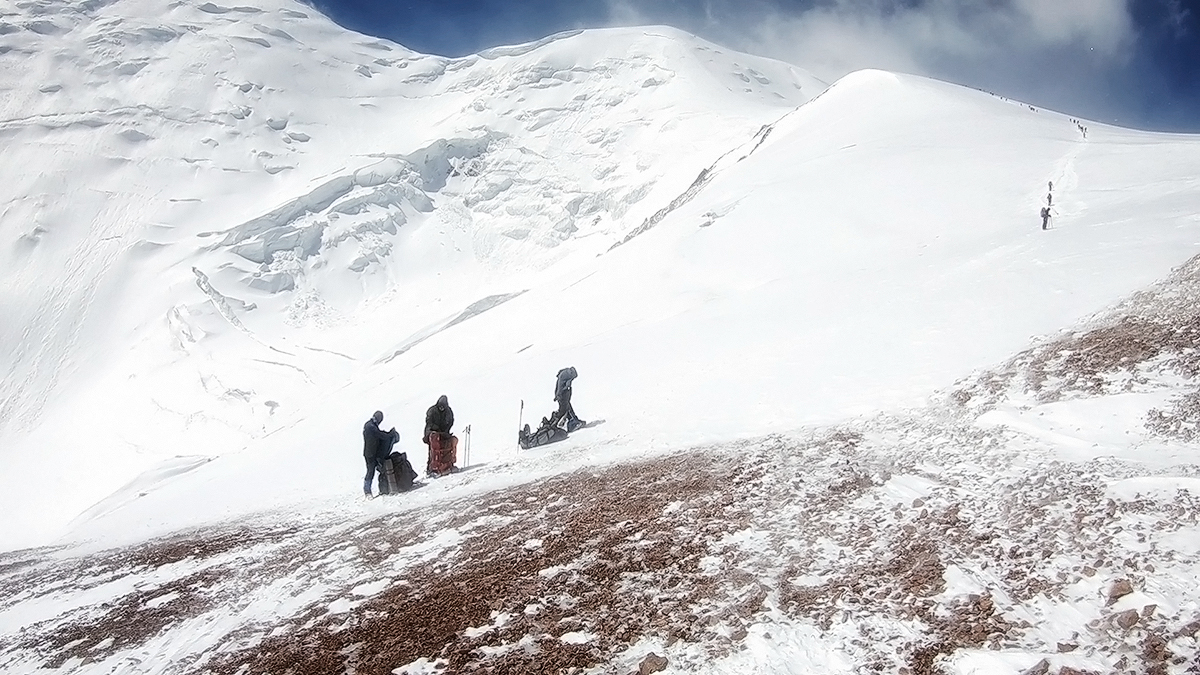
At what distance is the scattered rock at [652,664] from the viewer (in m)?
5.84

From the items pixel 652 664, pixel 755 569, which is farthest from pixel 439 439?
pixel 652 664

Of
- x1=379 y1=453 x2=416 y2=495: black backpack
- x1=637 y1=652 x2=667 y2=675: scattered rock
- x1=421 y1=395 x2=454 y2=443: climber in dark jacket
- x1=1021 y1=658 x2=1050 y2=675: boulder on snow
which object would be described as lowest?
x1=379 y1=453 x2=416 y2=495: black backpack

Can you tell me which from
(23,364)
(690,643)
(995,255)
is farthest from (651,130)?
(690,643)

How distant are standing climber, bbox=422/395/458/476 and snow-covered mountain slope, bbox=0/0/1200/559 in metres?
1.29

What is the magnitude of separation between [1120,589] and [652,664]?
153 inches

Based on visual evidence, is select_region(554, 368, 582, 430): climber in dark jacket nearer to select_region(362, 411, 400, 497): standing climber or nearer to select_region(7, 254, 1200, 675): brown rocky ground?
select_region(362, 411, 400, 497): standing climber

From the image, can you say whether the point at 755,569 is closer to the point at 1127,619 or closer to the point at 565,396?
the point at 1127,619

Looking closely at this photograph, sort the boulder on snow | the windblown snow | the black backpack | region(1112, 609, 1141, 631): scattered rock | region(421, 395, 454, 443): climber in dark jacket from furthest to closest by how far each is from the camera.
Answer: region(421, 395, 454, 443): climber in dark jacket, the black backpack, the windblown snow, region(1112, 609, 1141, 631): scattered rock, the boulder on snow

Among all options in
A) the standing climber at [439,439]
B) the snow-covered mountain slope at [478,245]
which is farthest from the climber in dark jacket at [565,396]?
the standing climber at [439,439]

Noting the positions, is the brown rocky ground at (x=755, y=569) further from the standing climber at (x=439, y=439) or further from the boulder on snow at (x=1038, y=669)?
the standing climber at (x=439, y=439)

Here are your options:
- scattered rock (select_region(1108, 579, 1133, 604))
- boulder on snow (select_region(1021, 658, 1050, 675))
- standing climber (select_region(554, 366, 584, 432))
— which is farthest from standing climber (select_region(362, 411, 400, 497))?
scattered rock (select_region(1108, 579, 1133, 604))

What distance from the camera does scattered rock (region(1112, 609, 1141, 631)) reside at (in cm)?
523

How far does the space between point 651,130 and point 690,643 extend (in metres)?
126

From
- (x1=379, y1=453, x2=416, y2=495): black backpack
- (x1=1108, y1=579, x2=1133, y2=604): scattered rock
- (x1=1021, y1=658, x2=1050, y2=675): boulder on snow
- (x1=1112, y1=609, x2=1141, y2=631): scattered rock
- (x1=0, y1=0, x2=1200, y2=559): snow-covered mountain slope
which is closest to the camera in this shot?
(x1=1021, y1=658, x2=1050, y2=675): boulder on snow
